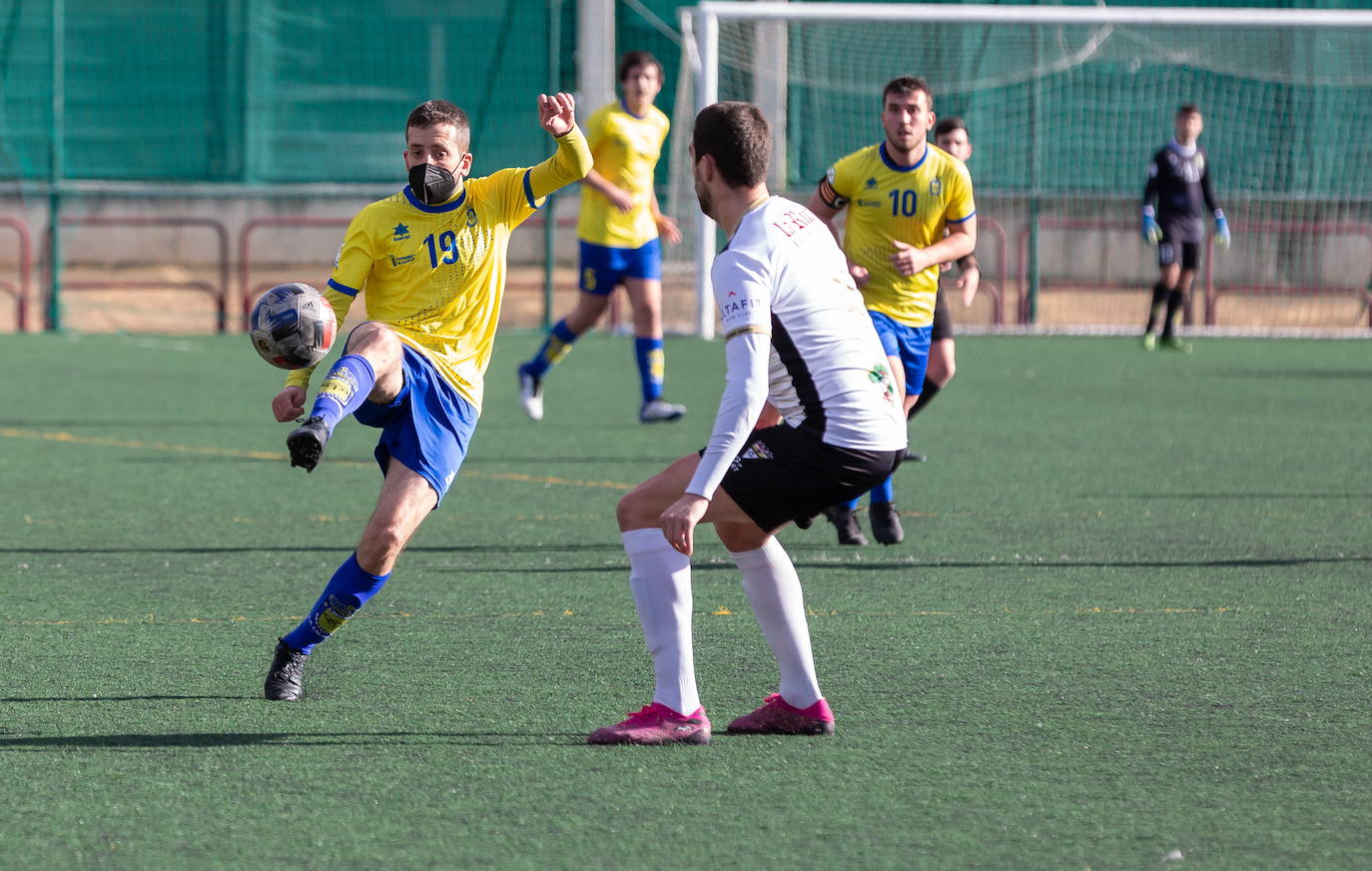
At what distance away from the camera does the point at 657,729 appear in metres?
4.46

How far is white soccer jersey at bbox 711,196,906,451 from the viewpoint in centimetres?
A: 434

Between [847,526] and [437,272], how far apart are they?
271 centimetres

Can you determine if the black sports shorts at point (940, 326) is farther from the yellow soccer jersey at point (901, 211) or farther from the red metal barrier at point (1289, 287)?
the red metal barrier at point (1289, 287)

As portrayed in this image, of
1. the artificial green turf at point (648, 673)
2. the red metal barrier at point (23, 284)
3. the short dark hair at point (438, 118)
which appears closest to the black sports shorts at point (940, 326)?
the artificial green turf at point (648, 673)

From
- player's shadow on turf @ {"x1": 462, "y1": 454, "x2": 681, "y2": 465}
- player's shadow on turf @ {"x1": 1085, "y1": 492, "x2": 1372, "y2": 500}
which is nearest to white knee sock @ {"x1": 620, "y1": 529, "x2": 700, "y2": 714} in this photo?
player's shadow on turf @ {"x1": 1085, "y1": 492, "x2": 1372, "y2": 500}

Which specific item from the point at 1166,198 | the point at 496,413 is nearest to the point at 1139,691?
the point at 496,413

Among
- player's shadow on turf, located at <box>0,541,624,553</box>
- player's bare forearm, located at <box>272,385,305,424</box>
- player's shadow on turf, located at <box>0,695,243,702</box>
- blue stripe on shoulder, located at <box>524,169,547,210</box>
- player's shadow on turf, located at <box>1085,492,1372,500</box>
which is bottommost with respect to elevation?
player's shadow on turf, located at <box>0,541,624,553</box>

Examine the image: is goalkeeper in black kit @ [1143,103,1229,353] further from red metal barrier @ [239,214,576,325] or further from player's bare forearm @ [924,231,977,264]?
player's bare forearm @ [924,231,977,264]

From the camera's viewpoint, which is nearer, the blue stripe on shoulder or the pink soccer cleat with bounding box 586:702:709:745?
the pink soccer cleat with bounding box 586:702:709:745

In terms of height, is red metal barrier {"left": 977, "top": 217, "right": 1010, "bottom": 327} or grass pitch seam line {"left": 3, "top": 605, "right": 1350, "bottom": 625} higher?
red metal barrier {"left": 977, "top": 217, "right": 1010, "bottom": 327}

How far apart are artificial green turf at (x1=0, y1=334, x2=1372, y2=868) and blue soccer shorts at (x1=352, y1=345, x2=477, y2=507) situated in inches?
23.1

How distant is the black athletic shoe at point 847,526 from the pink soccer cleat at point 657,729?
321 centimetres

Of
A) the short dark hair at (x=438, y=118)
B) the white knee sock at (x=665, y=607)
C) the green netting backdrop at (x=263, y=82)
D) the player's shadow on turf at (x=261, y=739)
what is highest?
the green netting backdrop at (x=263, y=82)

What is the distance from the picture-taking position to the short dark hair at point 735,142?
4.38 metres
